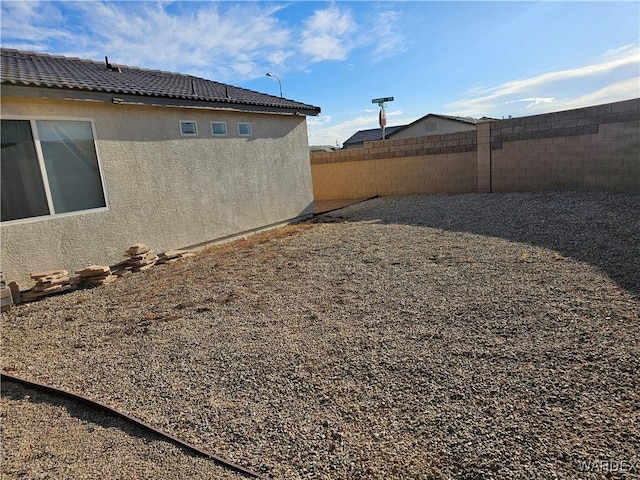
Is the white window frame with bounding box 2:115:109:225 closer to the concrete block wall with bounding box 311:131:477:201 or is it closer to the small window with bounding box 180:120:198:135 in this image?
the small window with bounding box 180:120:198:135

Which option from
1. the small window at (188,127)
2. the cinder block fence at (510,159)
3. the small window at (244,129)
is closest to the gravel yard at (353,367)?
the small window at (188,127)

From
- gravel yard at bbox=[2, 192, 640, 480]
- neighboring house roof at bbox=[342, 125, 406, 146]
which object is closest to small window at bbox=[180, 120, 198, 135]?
gravel yard at bbox=[2, 192, 640, 480]

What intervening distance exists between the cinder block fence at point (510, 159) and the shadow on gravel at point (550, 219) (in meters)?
0.74

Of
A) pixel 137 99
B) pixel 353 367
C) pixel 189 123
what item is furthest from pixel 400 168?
pixel 353 367

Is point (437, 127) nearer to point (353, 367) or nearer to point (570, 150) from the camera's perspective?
point (570, 150)

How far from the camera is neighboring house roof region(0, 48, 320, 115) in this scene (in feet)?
19.6

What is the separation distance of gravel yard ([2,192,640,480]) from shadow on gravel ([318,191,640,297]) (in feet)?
0.25

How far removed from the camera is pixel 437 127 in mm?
30500

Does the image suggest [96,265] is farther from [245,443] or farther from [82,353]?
[245,443]

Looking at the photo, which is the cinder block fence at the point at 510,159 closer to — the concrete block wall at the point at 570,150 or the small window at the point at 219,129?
the concrete block wall at the point at 570,150

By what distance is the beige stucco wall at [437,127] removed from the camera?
28933 mm

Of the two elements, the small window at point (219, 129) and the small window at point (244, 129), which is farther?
the small window at point (244, 129)

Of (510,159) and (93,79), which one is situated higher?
(93,79)

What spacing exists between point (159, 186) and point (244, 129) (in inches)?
118
